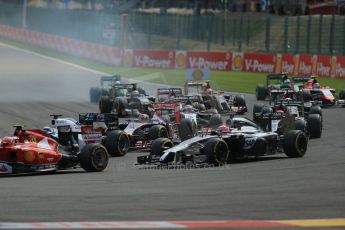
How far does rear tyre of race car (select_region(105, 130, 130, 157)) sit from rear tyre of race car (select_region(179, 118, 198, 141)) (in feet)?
4.82

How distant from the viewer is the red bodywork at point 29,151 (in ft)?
58.9

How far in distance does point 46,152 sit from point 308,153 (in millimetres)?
6537

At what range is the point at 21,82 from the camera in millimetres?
50750

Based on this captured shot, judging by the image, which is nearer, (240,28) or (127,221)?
(127,221)

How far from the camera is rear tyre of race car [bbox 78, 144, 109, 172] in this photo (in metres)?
18.5

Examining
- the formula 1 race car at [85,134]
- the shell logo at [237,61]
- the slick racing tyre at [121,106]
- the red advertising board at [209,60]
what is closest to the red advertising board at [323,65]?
the shell logo at [237,61]

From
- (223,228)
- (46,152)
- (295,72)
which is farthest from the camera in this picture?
(295,72)

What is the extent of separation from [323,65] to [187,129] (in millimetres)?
Answer: 31777

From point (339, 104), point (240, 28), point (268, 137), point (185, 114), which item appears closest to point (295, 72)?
point (240, 28)

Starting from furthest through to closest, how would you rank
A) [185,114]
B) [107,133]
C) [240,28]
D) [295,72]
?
[240,28] < [295,72] < [185,114] < [107,133]

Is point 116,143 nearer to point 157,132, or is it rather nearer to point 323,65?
point 157,132

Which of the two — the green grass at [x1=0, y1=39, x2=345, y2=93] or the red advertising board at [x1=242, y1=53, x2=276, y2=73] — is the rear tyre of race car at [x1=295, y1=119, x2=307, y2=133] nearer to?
the green grass at [x1=0, y1=39, x2=345, y2=93]

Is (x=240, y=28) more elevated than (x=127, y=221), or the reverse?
(x=240, y=28)

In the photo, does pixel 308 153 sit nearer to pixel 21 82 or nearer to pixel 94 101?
pixel 94 101
